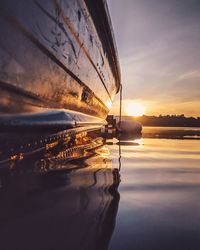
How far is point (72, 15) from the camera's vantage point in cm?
160

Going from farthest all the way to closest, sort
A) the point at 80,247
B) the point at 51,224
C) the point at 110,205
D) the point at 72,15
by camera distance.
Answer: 1. the point at 72,15
2. the point at 110,205
3. the point at 51,224
4. the point at 80,247

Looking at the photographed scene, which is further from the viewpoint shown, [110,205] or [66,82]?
[66,82]

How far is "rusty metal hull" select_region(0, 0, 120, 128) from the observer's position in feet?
3.37

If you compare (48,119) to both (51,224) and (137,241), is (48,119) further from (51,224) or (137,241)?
(137,241)

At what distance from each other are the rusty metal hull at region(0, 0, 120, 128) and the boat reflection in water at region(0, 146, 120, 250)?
34cm

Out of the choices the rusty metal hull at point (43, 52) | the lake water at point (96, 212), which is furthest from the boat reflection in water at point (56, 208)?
the rusty metal hull at point (43, 52)

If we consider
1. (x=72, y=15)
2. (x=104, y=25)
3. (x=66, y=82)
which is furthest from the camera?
(x=104, y=25)

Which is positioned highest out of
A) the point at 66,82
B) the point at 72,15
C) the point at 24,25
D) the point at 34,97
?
the point at 72,15

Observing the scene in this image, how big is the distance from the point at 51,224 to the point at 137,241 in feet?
0.88

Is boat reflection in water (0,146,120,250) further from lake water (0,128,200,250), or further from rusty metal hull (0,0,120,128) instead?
rusty metal hull (0,0,120,128)

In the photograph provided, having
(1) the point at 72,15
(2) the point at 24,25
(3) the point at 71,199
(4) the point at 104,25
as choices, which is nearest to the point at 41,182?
(3) the point at 71,199

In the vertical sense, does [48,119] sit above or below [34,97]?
below

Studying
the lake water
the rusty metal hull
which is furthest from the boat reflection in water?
the rusty metal hull

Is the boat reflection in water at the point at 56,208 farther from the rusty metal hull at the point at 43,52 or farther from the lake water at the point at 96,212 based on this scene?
the rusty metal hull at the point at 43,52
